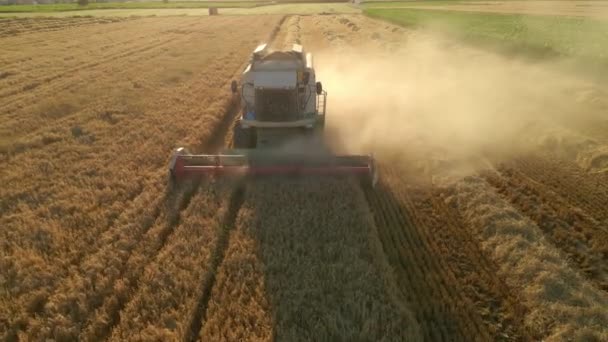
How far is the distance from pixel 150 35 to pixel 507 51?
2547cm

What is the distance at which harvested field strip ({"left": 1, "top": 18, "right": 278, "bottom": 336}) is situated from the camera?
19.2 feet

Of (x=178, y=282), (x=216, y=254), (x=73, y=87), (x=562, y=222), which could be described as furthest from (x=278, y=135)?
(x=73, y=87)

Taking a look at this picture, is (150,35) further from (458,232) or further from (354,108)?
(458,232)

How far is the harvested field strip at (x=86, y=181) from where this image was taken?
5.86 meters

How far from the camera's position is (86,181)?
861 cm

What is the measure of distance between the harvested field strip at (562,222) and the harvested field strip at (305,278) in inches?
110

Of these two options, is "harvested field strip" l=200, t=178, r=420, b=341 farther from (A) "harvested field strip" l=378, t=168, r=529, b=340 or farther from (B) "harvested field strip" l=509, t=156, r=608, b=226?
(B) "harvested field strip" l=509, t=156, r=608, b=226

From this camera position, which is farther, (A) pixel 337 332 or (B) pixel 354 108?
(B) pixel 354 108

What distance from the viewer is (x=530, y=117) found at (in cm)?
1212

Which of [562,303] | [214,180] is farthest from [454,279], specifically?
[214,180]

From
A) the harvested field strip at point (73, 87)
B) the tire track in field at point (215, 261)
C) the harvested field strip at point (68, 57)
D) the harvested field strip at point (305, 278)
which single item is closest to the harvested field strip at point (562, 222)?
the harvested field strip at point (305, 278)

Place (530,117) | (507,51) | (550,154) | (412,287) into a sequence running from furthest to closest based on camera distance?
Result: (507,51), (530,117), (550,154), (412,287)

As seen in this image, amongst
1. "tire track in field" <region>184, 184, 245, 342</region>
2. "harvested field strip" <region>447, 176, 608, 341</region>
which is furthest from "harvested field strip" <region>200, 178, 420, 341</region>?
"harvested field strip" <region>447, 176, 608, 341</region>

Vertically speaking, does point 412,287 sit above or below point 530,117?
below
